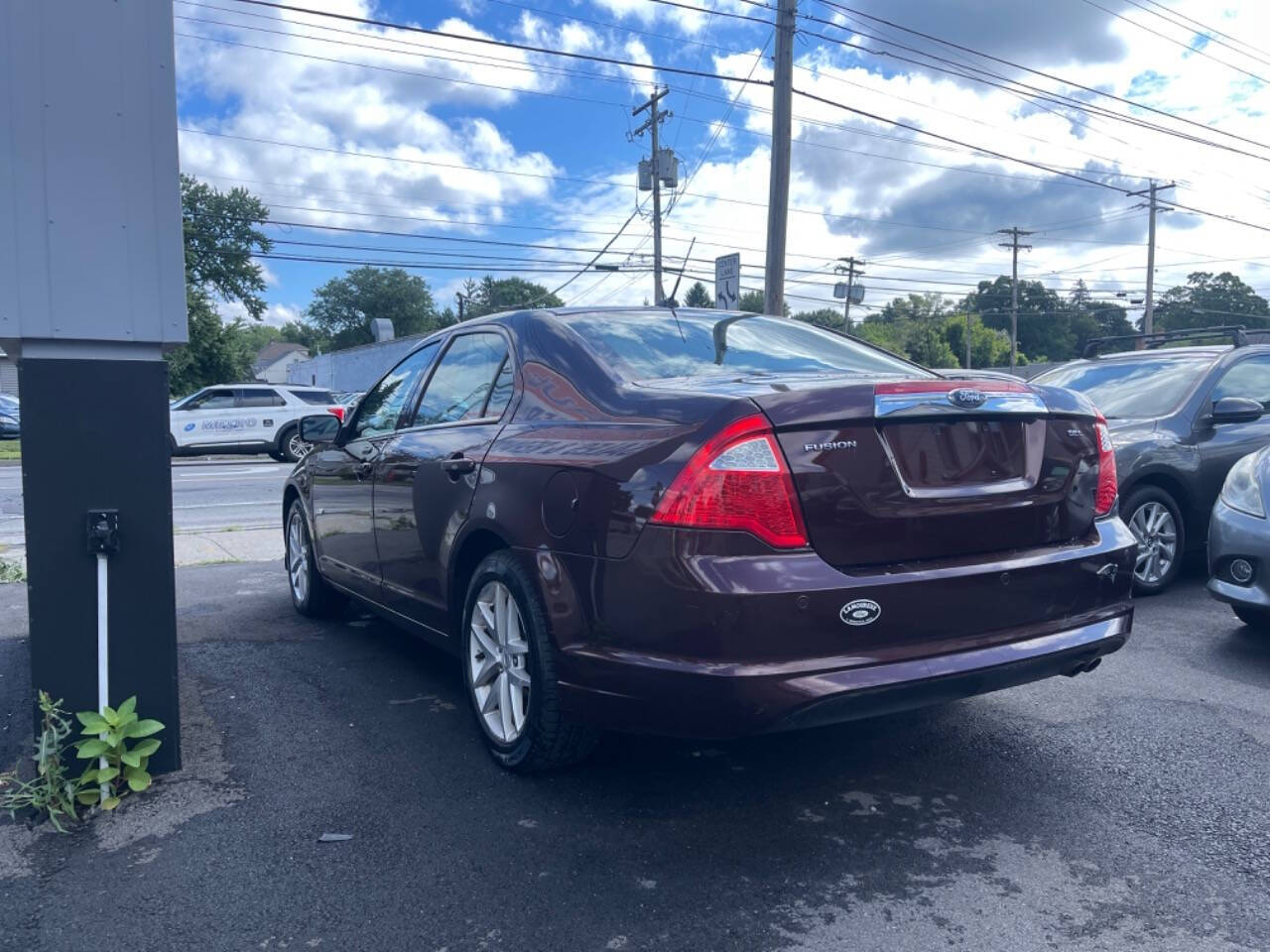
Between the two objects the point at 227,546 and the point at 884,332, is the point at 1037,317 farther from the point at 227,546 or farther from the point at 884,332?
the point at 227,546

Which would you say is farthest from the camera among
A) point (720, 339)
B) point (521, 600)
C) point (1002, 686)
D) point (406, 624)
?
point (406, 624)

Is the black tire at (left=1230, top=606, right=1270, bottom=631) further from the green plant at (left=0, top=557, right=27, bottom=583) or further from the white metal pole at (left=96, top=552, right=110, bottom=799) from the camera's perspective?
the green plant at (left=0, top=557, right=27, bottom=583)

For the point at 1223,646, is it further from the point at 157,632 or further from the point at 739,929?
the point at 157,632

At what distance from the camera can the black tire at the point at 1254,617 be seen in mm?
4871

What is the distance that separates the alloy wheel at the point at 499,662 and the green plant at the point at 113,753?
106 centimetres

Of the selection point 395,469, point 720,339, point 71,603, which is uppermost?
point 720,339

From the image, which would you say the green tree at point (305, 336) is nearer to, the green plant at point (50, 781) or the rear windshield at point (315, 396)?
the rear windshield at point (315, 396)

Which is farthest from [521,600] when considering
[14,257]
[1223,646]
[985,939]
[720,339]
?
[1223,646]

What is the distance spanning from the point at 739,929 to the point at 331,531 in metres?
3.36

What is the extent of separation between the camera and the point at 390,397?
4949 millimetres

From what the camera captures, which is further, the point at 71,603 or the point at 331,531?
the point at 331,531

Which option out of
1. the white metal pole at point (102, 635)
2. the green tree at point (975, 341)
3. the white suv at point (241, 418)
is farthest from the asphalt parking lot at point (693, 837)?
the green tree at point (975, 341)

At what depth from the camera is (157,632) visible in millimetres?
3418

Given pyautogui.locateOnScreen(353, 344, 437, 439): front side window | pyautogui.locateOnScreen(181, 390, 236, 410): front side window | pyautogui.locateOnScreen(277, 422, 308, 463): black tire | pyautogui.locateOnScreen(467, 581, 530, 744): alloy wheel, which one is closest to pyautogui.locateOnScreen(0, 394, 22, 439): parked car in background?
pyautogui.locateOnScreen(181, 390, 236, 410): front side window
